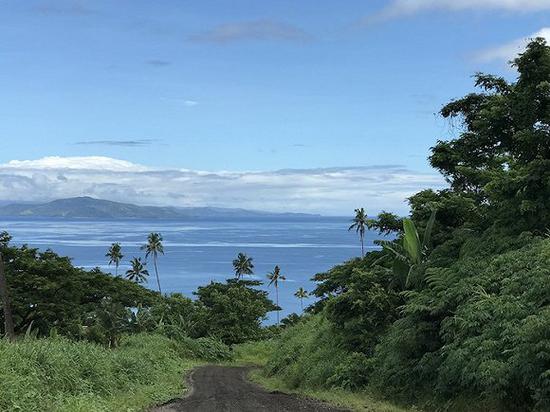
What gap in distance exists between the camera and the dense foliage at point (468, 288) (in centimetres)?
1205

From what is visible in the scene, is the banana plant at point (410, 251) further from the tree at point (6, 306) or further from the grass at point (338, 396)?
the tree at point (6, 306)

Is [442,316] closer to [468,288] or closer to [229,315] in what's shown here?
[468,288]

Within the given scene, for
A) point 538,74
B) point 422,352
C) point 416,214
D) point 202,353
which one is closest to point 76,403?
point 422,352

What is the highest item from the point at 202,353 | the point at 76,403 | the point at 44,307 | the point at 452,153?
the point at 452,153

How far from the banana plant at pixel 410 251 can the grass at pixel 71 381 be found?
9.05 metres

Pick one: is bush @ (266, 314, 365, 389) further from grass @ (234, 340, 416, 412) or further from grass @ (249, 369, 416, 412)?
grass @ (249, 369, 416, 412)

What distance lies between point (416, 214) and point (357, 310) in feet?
16.3

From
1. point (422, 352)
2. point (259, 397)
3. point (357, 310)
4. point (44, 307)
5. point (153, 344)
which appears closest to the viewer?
point (422, 352)

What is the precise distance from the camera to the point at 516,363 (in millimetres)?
11188

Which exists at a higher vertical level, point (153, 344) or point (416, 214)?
point (416, 214)

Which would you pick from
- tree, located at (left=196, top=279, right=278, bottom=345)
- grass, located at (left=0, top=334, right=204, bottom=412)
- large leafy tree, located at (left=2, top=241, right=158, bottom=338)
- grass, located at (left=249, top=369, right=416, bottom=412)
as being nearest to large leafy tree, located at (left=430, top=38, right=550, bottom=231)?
grass, located at (left=249, top=369, right=416, bottom=412)

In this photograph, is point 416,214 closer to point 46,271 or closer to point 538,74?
point 538,74

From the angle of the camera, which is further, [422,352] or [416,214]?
[416,214]

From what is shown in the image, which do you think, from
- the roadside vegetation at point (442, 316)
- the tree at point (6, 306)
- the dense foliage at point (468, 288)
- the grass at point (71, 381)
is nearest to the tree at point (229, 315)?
the tree at point (6, 306)
